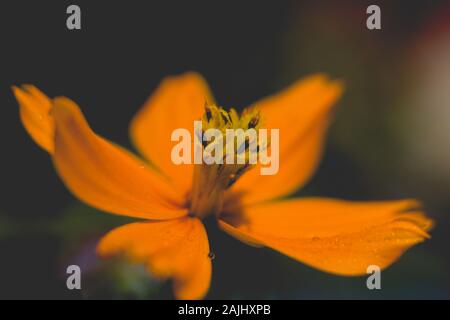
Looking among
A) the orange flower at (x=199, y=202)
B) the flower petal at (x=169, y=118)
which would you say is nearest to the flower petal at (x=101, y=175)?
the orange flower at (x=199, y=202)

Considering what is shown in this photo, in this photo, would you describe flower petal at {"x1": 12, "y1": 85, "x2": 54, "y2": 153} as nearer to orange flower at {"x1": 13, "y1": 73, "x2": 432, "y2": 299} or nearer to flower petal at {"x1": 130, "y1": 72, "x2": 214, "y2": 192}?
orange flower at {"x1": 13, "y1": 73, "x2": 432, "y2": 299}

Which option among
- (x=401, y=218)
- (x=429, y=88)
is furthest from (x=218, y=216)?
(x=429, y=88)

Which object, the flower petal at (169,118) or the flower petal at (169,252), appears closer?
the flower petal at (169,252)

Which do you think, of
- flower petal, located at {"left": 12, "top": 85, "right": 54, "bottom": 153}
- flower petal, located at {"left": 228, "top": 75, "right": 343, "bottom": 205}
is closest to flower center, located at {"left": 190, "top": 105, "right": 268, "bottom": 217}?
Answer: flower petal, located at {"left": 228, "top": 75, "right": 343, "bottom": 205}

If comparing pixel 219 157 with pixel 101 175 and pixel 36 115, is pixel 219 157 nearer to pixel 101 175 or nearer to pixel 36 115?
pixel 101 175

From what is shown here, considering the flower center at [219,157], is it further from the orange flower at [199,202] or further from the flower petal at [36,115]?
the flower petal at [36,115]
